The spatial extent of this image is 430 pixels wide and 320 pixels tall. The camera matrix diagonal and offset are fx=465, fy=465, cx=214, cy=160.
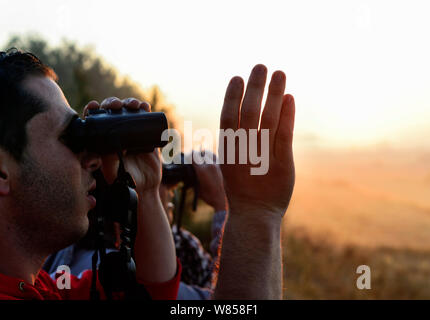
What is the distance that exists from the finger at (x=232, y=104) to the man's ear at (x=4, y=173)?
0.75 m

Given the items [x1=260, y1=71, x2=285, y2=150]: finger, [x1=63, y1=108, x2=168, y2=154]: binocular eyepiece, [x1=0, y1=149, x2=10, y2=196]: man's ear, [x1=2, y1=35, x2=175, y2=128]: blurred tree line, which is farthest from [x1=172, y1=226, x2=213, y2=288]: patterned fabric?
[x1=2, y1=35, x2=175, y2=128]: blurred tree line

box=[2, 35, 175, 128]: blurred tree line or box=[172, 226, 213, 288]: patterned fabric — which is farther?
box=[2, 35, 175, 128]: blurred tree line

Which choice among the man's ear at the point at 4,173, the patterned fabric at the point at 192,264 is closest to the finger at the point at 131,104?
the man's ear at the point at 4,173

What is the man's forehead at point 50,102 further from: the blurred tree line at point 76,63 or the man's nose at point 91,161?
the blurred tree line at point 76,63

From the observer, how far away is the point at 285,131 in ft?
3.97

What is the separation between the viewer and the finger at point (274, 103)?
1.19 meters

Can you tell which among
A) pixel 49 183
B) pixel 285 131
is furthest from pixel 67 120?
pixel 285 131

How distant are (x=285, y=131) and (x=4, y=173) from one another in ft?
3.00

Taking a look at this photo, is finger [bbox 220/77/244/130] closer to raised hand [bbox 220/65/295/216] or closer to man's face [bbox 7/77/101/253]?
raised hand [bbox 220/65/295/216]

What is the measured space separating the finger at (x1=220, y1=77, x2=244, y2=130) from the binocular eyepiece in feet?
1.77

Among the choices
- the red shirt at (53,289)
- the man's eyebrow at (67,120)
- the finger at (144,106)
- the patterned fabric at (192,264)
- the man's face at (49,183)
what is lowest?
the patterned fabric at (192,264)

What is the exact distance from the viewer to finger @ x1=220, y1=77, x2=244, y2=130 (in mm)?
1195
